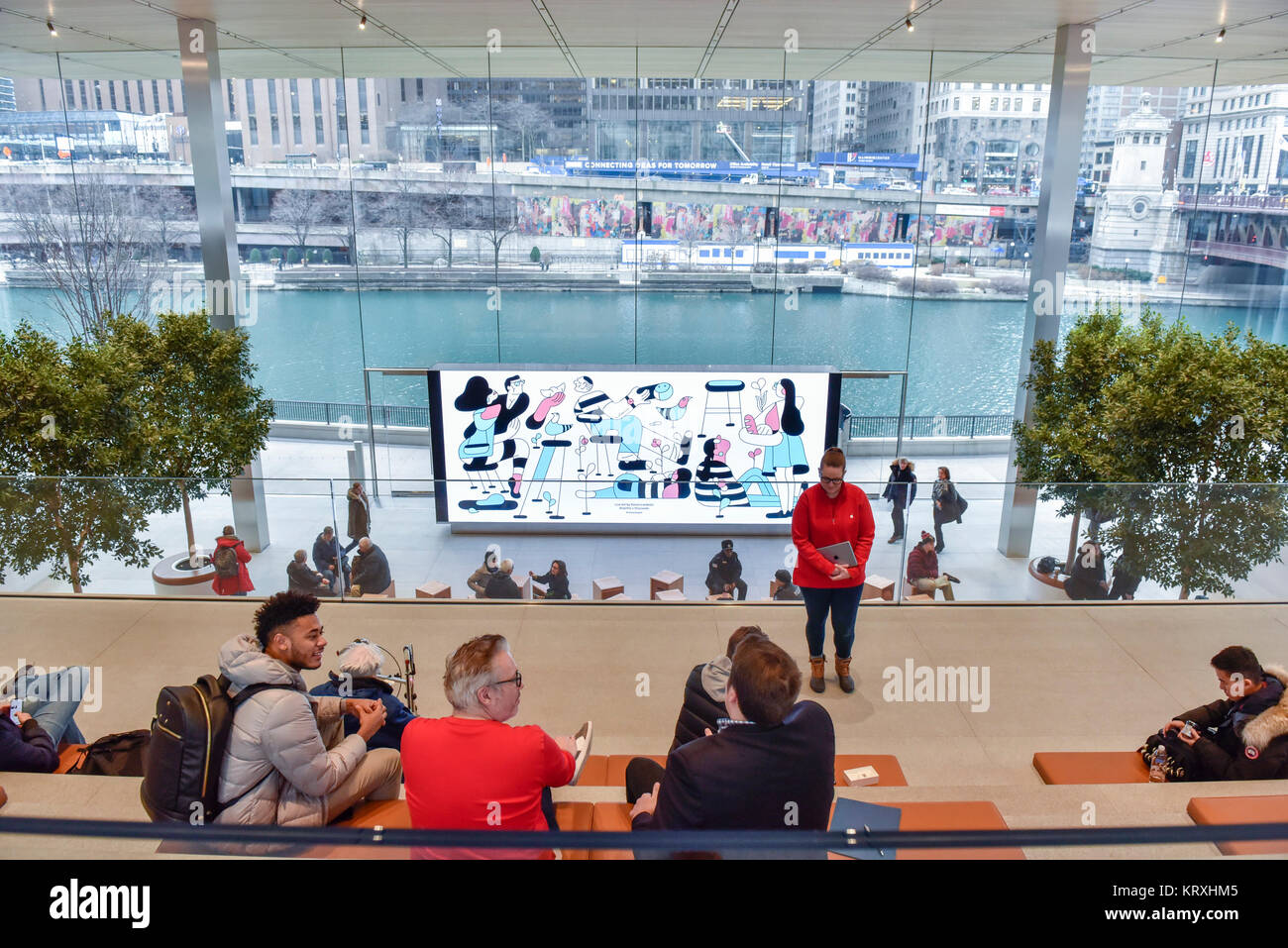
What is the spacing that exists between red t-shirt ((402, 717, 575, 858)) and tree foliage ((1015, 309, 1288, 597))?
5104 mm

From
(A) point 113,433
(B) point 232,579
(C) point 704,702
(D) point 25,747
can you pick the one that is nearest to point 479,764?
(C) point 704,702

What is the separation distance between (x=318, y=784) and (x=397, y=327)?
11491mm

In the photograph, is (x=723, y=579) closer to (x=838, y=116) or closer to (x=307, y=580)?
(x=307, y=580)

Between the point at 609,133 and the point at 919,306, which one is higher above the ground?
the point at 609,133

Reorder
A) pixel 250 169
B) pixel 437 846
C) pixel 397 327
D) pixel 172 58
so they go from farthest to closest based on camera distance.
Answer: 1. pixel 397 327
2. pixel 250 169
3. pixel 172 58
4. pixel 437 846

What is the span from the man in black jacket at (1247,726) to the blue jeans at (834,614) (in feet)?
5.66

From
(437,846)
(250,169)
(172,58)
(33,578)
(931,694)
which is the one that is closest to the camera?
(437,846)

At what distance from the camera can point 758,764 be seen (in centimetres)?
242

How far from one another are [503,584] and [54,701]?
9.17ft

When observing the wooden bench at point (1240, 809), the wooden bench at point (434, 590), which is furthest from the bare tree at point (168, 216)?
the wooden bench at point (1240, 809)

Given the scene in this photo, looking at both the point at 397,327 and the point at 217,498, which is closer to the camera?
the point at 217,498

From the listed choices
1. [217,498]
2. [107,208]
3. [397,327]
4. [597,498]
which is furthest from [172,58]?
[597,498]

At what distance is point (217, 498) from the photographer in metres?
6.25
